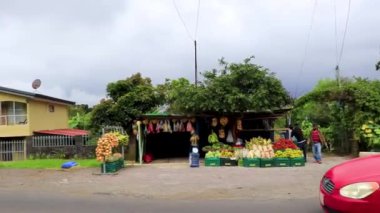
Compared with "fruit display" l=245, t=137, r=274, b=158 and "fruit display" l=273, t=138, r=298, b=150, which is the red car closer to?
"fruit display" l=245, t=137, r=274, b=158

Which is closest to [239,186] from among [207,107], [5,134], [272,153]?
[272,153]

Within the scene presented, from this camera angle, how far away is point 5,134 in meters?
34.3

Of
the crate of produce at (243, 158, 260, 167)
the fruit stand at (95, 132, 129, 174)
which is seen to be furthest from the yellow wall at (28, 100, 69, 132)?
the crate of produce at (243, 158, 260, 167)

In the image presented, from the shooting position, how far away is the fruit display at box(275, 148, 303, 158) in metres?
18.2

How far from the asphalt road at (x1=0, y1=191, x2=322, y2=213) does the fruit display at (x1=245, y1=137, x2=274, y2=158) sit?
7621mm

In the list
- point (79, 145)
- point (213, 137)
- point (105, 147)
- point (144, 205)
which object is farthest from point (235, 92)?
point (79, 145)

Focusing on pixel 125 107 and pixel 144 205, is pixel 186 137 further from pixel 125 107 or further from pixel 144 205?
pixel 144 205

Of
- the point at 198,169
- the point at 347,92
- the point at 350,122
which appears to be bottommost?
the point at 198,169

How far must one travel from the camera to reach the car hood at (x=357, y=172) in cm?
588

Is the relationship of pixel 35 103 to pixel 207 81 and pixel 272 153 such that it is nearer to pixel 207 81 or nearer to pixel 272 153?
pixel 207 81

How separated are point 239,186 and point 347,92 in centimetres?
1091

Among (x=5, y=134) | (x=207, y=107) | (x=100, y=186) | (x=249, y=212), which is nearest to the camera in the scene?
(x=249, y=212)

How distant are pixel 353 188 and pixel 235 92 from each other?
1375cm

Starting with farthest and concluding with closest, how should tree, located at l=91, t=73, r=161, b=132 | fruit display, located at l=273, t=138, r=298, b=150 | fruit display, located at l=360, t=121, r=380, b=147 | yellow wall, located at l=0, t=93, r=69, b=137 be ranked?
1. yellow wall, located at l=0, t=93, r=69, b=137
2. tree, located at l=91, t=73, r=161, b=132
3. fruit display, located at l=360, t=121, r=380, b=147
4. fruit display, located at l=273, t=138, r=298, b=150
